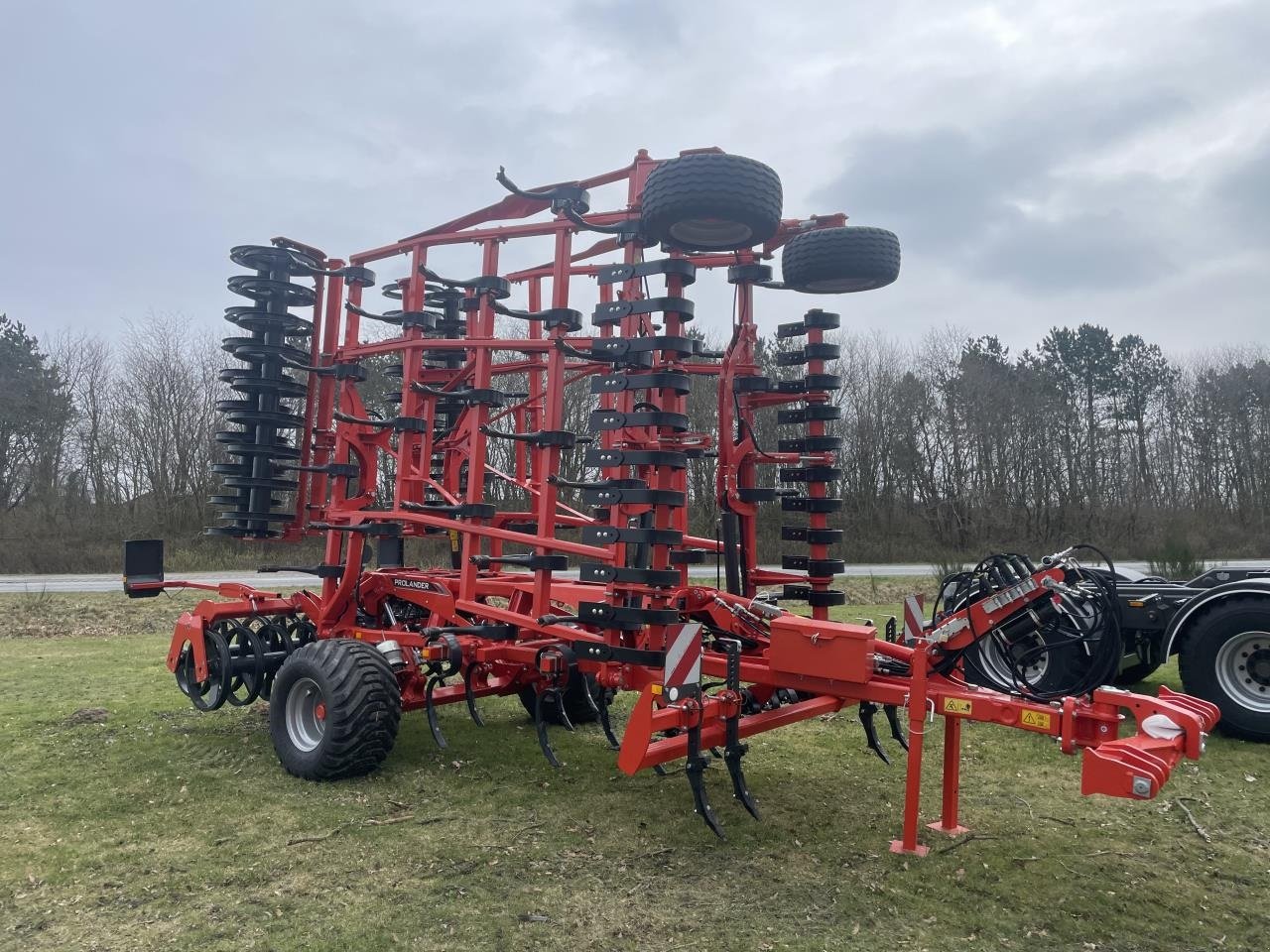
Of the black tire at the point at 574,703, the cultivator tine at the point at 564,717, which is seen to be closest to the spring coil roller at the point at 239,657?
the black tire at the point at 574,703

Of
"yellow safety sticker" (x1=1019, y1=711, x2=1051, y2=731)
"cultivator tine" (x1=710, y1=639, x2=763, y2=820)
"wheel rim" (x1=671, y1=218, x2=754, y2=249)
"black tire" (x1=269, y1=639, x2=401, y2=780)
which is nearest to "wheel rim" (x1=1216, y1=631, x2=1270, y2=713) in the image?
"yellow safety sticker" (x1=1019, y1=711, x2=1051, y2=731)

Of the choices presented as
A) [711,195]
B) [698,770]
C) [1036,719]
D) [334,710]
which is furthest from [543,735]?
[711,195]

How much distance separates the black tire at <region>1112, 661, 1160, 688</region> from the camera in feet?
24.7

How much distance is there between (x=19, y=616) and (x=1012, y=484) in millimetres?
26576

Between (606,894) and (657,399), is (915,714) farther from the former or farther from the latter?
(657,399)

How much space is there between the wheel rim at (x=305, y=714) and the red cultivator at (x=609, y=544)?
0.05 feet

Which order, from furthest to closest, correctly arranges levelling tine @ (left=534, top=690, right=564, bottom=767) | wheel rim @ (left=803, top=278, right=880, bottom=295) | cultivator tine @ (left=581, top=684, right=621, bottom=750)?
wheel rim @ (left=803, top=278, right=880, bottom=295)
cultivator tine @ (left=581, top=684, right=621, bottom=750)
levelling tine @ (left=534, top=690, right=564, bottom=767)

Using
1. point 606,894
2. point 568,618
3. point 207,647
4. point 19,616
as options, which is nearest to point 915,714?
point 606,894

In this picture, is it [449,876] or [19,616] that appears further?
[19,616]

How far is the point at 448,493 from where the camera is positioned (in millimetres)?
6535

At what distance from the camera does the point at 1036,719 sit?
3764 mm

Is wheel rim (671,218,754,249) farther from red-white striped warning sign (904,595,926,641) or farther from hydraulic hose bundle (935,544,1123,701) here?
red-white striped warning sign (904,595,926,641)

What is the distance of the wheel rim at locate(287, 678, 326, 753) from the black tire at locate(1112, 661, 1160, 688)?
20.4ft

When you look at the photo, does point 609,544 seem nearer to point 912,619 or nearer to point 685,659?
point 685,659
